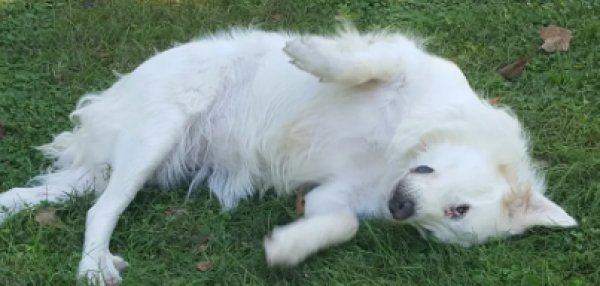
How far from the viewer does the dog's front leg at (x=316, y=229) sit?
432cm

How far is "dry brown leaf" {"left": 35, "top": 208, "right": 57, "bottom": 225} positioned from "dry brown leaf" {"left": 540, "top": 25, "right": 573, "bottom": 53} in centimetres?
386

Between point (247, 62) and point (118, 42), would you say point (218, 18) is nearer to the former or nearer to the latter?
point (118, 42)

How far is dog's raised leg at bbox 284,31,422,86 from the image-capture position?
4.78m

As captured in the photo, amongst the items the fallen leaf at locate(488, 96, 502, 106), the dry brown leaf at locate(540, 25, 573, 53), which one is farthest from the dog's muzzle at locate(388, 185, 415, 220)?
the dry brown leaf at locate(540, 25, 573, 53)

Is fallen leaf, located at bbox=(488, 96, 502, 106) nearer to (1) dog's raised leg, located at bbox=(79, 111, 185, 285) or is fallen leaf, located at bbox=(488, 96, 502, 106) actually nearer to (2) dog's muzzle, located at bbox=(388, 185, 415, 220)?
(2) dog's muzzle, located at bbox=(388, 185, 415, 220)

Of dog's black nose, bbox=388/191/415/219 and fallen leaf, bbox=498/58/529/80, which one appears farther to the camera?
fallen leaf, bbox=498/58/529/80

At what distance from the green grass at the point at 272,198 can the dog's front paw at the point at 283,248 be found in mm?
103

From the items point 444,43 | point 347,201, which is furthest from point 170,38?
point 347,201

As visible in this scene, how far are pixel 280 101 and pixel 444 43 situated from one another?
2043mm

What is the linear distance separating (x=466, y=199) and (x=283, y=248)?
96 cm

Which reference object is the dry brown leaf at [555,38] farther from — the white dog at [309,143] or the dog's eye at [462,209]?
the dog's eye at [462,209]

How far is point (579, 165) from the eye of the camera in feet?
17.4

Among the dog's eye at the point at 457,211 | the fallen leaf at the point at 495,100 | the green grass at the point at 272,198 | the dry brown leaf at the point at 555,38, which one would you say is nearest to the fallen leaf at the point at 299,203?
the green grass at the point at 272,198

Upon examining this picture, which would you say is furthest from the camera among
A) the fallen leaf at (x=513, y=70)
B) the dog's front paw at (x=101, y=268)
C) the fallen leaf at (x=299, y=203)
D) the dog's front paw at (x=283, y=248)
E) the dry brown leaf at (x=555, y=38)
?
the dry brown leaf at (x=555, y=38)
